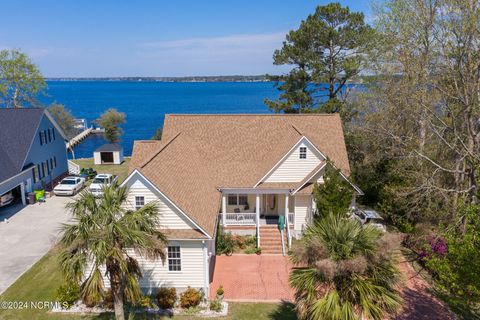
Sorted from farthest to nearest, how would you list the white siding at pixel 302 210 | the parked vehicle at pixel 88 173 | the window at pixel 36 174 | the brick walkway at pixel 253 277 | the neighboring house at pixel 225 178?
the parked vehicle at pixel 88 173 < the window at pixel 36 174 < the white siding at pixel 302 210 < the brick walkway at pixel 253 277 < the neighboring house at pixel 225 178

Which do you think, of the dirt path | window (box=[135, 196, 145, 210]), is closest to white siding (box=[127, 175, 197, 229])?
window (box=[135, 196, 145, 210])

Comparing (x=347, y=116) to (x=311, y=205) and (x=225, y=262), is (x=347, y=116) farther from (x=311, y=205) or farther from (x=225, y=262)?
(x=225, y=262)

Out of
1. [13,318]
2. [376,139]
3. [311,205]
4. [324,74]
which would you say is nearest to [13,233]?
[13,318]

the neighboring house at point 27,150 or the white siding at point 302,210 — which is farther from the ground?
the neighboring house at point 27,150

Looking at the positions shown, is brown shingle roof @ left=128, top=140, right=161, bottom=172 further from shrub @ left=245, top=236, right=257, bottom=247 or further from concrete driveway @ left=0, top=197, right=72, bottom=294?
shrub @ left=245, top=236, right=257, bottom=247

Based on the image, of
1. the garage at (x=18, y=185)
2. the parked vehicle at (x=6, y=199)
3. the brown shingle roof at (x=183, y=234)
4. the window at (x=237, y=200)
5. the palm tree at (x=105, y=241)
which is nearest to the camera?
the palm tree at (x=105, y=241)

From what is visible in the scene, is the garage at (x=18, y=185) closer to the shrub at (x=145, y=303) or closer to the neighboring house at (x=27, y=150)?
the neighboring house at (x=27, y=150)

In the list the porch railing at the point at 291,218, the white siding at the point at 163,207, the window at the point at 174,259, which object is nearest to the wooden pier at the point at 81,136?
the porch railing at the point at 291,218

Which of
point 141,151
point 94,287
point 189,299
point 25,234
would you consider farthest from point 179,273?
point 25,234
